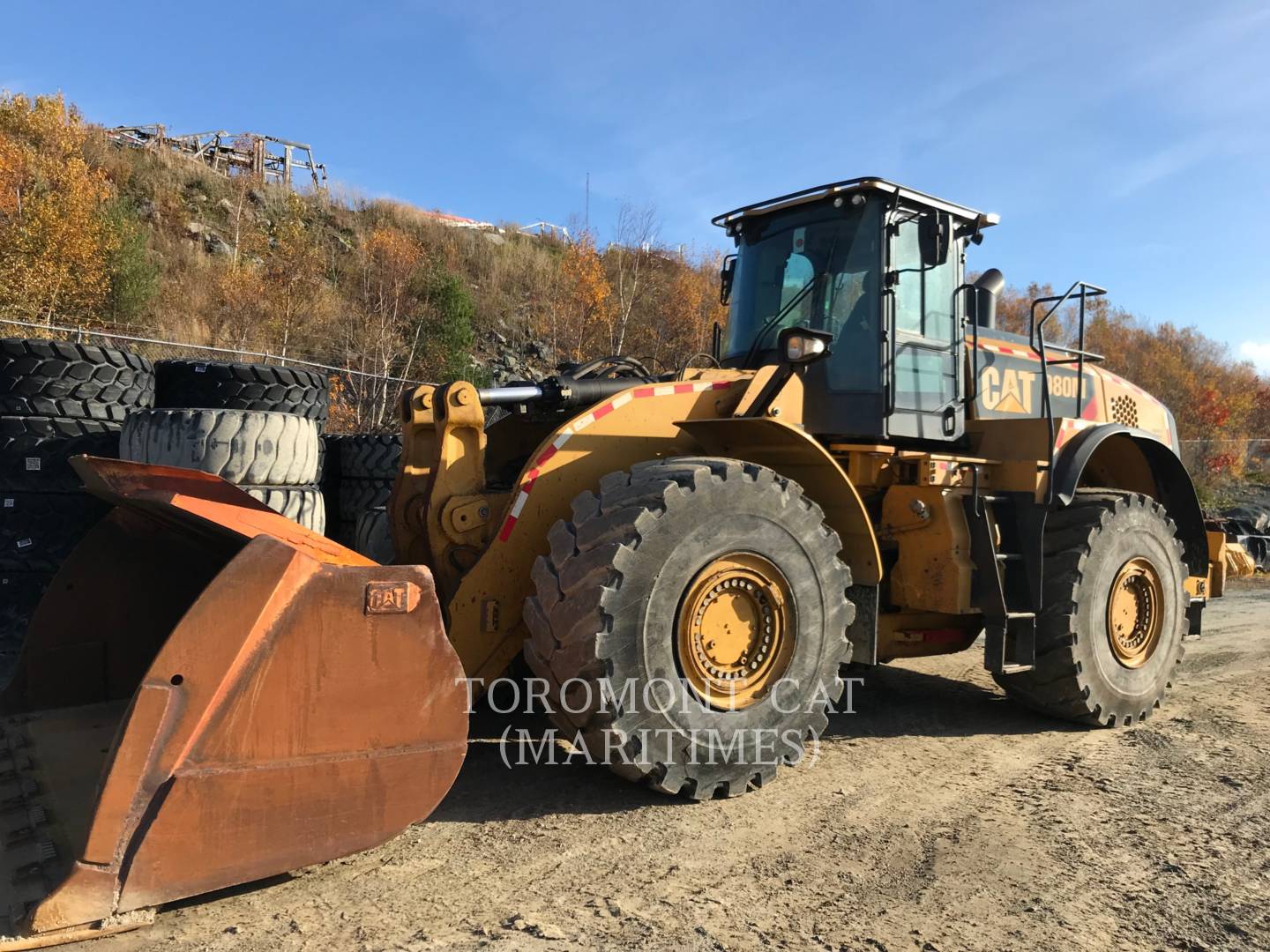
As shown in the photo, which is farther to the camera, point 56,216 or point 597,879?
point 56,216

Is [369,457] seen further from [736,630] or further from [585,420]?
[736,630]

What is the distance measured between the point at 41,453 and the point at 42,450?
1.0 inches

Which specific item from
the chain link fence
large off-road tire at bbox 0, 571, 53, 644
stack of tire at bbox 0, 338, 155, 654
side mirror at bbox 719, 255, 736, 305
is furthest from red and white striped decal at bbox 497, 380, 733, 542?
the chain link fence

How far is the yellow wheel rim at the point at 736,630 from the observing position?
3617 mm

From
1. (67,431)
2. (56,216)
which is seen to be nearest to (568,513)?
(67,431)

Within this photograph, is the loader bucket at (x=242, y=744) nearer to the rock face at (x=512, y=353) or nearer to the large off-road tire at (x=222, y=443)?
the large off-road tire at (x=222, y=443)

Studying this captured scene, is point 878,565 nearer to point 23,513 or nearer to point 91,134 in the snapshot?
point 23,513

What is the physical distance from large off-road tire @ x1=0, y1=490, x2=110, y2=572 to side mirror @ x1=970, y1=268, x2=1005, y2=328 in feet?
19.4

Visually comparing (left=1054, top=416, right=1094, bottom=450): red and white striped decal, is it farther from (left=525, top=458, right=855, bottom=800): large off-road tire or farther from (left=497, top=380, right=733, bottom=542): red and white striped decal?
(left=497, top=380, right=733, bottom=542): red and white striped decal

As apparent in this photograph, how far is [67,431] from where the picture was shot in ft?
19.0

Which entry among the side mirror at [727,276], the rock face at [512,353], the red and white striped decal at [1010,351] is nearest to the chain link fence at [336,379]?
the rock face at [512,353]

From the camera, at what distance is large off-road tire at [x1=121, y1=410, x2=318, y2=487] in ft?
17.2

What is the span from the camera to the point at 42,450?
18.6 feet

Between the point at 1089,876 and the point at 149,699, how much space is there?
3265mm
